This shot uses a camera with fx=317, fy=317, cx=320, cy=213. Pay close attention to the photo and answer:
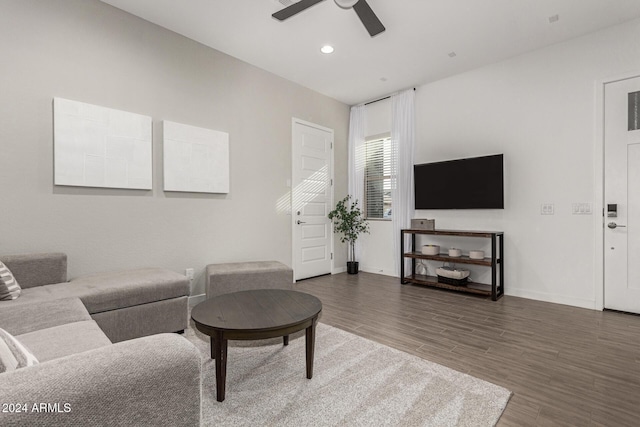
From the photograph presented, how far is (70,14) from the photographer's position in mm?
2820

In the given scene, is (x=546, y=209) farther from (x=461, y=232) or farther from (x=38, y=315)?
(x=38, y=315)

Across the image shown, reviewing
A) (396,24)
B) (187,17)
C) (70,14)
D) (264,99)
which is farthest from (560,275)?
(70,14)

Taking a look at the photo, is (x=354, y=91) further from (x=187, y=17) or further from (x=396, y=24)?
(x=187, y=17)

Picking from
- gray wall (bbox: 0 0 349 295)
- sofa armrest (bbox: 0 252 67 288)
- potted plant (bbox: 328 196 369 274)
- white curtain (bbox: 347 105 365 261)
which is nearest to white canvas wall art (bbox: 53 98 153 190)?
gray wall (bbox: 0 0 349 295)

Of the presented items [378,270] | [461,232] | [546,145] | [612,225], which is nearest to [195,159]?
[461,232]

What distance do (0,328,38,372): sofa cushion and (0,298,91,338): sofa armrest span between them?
76cm

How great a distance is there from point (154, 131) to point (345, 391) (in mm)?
3063

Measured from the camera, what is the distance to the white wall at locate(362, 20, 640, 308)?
11.3 feet

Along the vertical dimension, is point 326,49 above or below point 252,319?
above

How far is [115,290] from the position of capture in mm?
2369

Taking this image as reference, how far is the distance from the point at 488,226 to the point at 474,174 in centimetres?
72

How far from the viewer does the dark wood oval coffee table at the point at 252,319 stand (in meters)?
1.76

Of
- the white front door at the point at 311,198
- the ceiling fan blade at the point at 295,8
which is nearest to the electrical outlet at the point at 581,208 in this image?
the white front door at the point at 311,198

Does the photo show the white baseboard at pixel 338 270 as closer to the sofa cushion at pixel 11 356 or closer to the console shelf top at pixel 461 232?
the console shelf top at pixel 461 232
